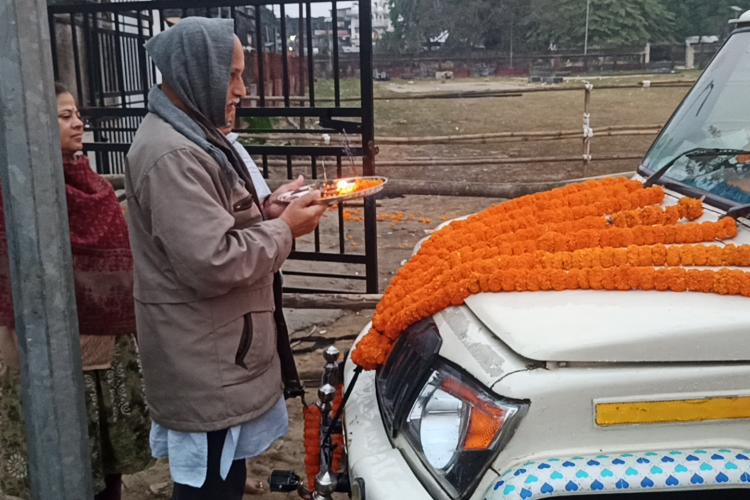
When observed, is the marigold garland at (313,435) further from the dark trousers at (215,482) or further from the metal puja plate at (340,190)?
the metal puja plate at (340,190)

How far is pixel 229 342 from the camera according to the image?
2078mm

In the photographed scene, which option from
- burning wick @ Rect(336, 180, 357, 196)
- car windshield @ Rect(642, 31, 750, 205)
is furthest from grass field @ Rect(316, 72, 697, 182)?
burning wick @ Rect(336, 180, 357, 196)

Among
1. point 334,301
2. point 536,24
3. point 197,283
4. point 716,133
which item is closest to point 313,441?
point 197,283

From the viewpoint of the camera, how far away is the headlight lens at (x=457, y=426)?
159 cm

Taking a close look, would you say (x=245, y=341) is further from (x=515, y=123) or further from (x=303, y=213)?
(x=515, y=123)

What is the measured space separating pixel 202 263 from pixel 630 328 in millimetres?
1032

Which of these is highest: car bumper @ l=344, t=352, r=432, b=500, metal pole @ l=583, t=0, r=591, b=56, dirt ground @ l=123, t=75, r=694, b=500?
metal pole @ l=583, t=0, r=591, b=56

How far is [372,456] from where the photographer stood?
1.89 metres

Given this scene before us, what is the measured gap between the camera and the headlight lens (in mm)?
1591

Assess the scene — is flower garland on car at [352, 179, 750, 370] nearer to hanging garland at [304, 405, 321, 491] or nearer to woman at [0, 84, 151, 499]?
hanging garland at [304, 405, 321, 491]

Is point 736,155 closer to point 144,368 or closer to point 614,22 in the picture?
point 144,368

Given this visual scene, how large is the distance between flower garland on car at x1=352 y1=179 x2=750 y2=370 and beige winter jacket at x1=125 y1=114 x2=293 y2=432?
359 millimetres

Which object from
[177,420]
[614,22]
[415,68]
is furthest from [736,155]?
[614,22]

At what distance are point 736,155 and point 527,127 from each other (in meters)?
20.7
